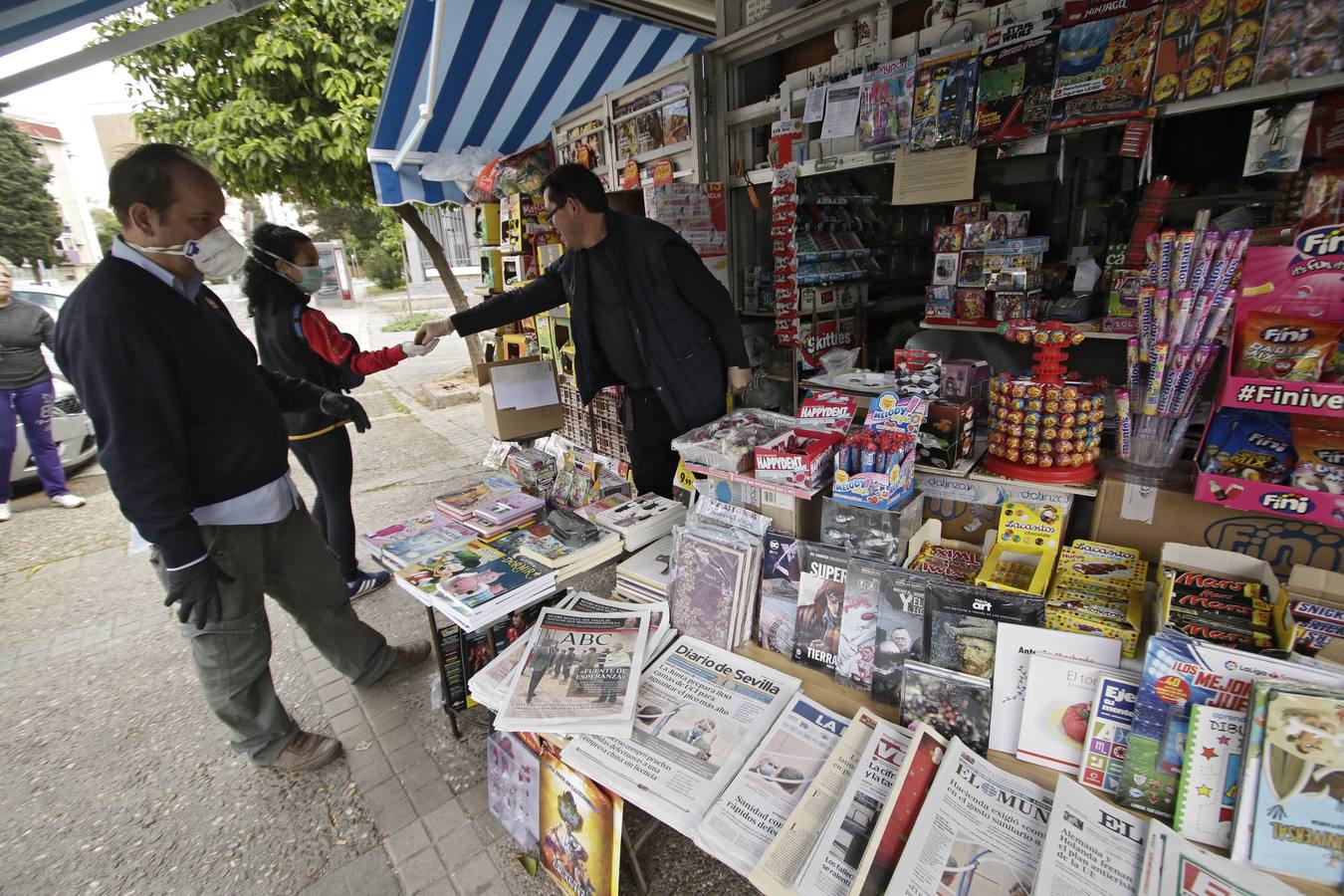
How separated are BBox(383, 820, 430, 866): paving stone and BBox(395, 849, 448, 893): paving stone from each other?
0.07 ft

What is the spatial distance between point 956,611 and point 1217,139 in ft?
10.3

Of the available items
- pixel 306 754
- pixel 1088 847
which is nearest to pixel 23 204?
pixel 306 754

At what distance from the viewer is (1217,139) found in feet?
9.66

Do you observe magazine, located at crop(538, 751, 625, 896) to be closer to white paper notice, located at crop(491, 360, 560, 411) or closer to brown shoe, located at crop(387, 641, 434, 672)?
brown shoe, located at crop(387, 641, 434, 672)

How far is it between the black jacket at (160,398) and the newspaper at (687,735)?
1.44 meters

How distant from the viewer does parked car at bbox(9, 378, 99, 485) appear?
5426mm

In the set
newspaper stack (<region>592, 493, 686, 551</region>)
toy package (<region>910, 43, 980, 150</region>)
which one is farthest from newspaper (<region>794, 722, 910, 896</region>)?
toy package (<region>910, 43, 980, 150</region>)

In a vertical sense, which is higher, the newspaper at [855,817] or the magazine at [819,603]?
the magazine at [819,603]

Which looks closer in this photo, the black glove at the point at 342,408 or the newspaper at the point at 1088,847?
the newspaper at the point at 1088,847

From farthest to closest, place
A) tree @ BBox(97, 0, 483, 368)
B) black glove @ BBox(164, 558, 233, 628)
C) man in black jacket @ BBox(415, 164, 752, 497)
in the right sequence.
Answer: tree @ BBox(97, 0, 483, 368) < man in black jacket @ BBox(415, 164, 752, 497) < black glove @ BBox(164, 558, 233, 628)

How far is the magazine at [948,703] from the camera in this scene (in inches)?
55.3

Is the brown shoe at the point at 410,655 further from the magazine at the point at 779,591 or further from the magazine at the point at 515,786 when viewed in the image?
the magazine at the point at 779,591

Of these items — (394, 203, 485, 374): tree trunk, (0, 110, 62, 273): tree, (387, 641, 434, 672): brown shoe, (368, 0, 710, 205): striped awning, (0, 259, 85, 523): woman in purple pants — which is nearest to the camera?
(387, 641, 434, 672): brown shoe

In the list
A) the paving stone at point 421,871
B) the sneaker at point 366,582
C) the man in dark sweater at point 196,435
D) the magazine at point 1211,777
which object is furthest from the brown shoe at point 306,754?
the magazine at point 1211,777
